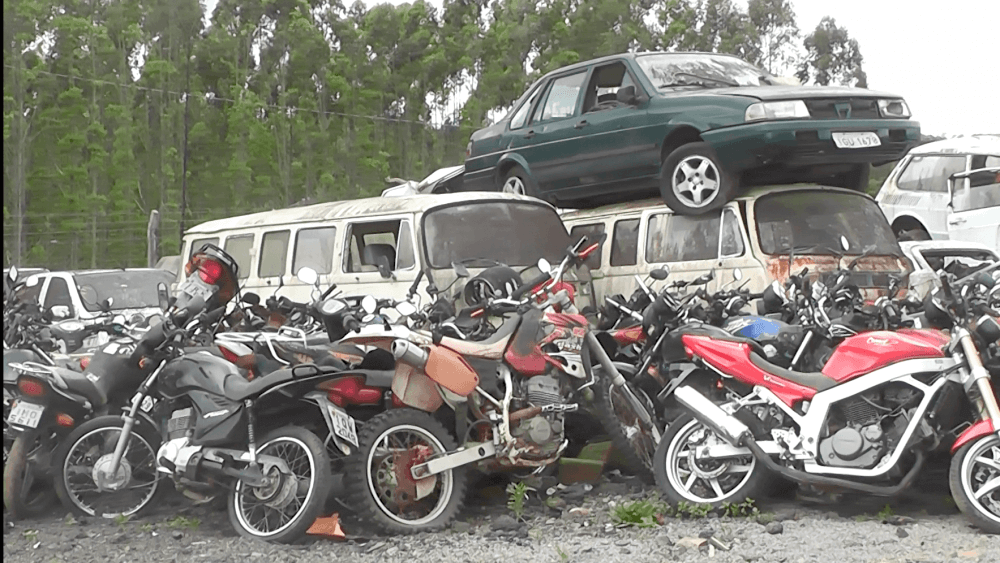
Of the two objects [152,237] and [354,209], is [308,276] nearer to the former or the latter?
[354,209]

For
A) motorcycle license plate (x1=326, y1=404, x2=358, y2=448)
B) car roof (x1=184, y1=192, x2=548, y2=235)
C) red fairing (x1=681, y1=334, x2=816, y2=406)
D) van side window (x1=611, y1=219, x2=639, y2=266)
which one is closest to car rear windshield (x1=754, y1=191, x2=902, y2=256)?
van side window (x1=611, y1=219, x2=639, y2=266)

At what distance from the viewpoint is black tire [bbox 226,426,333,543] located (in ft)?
16.8

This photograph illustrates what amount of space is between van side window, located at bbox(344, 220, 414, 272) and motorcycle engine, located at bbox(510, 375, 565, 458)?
2124mm

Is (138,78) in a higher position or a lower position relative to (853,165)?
higher

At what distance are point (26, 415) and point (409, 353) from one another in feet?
6.44

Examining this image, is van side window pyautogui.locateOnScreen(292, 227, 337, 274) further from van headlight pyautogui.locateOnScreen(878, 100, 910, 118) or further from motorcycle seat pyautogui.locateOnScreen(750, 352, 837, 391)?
van headlight pyautogui.locateOnScreen(878, 100, 910, 118)

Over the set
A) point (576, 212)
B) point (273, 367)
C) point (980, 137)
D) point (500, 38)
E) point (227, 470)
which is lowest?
point (227, 470)

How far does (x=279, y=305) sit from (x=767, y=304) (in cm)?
304

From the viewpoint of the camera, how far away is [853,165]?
901cm

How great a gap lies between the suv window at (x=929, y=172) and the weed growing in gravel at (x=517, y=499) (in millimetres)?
8193

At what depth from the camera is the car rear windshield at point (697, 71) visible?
924 centimetres

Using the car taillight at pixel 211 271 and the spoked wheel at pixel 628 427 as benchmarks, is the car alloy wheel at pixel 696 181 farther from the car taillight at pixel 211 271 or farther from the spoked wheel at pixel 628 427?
the car taillight at pixel 211 271

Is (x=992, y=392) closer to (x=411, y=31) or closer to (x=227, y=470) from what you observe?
(x=227, y=470)

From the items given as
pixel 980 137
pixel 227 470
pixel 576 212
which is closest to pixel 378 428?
pixel 227 470
